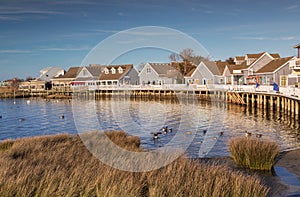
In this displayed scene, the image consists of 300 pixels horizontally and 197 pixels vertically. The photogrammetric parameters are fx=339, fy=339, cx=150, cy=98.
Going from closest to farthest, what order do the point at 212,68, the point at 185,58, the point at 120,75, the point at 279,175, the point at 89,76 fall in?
the point at 279,175 < the point at 185,58 < the point at 212,68 < the point at 120,75 < the point at 89,76

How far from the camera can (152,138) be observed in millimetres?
24500

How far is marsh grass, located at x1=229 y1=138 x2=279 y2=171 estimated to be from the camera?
525 inches

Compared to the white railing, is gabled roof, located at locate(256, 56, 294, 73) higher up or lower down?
higher up

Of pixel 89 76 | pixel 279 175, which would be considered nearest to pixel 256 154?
pixel 279 175

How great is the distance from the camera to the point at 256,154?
1348 cm

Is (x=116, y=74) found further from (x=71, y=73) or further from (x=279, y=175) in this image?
(x=279, y=175)

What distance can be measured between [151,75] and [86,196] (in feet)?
237

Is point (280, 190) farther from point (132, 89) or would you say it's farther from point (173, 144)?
point (132, 89)

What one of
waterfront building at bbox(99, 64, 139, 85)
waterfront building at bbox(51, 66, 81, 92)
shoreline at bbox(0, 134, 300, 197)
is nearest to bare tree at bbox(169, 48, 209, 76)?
shoreline at bbox(0, 134, 300, 197)

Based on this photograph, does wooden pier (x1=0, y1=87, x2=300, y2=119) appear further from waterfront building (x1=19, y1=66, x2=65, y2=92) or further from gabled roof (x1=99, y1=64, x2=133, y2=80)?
waterfront building (x1=19, y1=66, x2=65, y2=92)

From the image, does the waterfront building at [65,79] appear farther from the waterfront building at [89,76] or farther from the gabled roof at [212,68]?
the gabled roof at [212,68]

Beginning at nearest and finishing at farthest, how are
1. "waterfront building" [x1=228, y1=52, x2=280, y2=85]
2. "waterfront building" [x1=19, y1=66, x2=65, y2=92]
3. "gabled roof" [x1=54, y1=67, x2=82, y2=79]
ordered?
"waterfront building" [x1=228, y1=52, x2=280, y2=85], "gabled roof" [x1=54, y1=67, x2=82, y2=79], "waterfront building" [x1=19, y1=66, x2=65, y2=92]

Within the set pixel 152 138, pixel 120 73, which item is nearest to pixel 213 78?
pixel 120 73

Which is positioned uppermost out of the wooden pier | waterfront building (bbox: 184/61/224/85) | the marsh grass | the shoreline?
waterfront building (bbox: 184/61/224/85)
